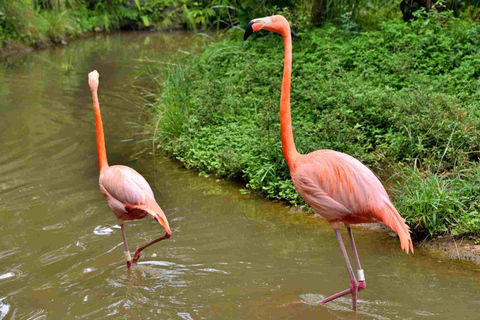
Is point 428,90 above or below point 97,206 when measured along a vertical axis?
above

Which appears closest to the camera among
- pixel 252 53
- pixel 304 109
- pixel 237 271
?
pixel 237 271

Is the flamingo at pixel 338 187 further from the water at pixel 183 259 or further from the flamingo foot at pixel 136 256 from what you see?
the flamingo foot at pixel 136 256

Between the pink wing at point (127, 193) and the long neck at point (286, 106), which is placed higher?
the long neck at point (286, 106)

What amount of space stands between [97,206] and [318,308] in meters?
2.85

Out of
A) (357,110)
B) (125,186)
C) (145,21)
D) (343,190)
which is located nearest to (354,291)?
(343,190)

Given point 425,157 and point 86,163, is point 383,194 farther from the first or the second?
point 86,163

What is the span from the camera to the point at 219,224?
5.35 meters

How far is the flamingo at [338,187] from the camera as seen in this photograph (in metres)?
3.63

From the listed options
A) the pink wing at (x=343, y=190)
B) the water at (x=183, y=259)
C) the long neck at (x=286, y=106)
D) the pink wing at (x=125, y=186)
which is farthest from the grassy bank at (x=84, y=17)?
the pink wing at (x=343, y=190)

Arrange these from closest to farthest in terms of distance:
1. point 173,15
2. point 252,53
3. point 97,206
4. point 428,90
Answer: point 97,206
point 428,90
point 252,53
point 173,15

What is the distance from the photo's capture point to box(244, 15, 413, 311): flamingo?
11.9ft

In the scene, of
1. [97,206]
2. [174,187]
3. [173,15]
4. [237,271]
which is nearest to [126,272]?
[237,271]

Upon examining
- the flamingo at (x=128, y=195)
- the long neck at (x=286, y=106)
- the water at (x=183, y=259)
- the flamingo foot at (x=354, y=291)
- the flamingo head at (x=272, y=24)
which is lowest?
the water at (x=183, y=259)

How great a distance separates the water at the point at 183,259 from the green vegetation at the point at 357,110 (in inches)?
14.3
